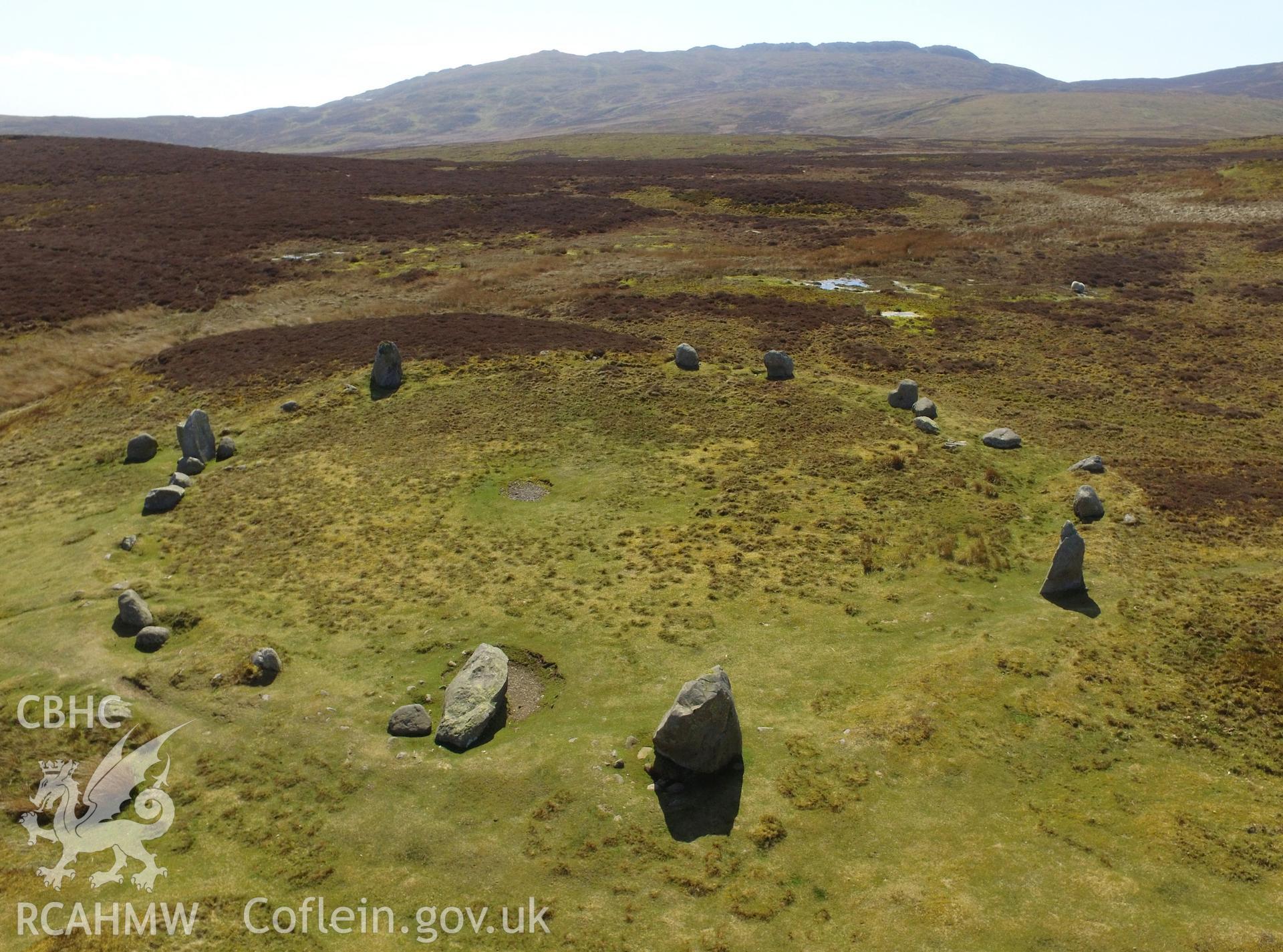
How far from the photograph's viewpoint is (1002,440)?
35344mm

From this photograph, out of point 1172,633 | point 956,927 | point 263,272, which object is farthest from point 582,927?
point 263,272

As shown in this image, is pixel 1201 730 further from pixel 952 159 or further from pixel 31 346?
pixel 952 159

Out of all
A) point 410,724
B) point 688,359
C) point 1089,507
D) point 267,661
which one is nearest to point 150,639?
point 267,661

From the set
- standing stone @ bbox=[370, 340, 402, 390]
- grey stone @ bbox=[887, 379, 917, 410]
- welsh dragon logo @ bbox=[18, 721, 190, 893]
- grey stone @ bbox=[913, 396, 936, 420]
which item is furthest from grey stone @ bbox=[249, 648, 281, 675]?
grey stone @ bbox=[887, 379, 917, 410]

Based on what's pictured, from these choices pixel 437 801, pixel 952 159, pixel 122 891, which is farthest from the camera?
pixel 952 159

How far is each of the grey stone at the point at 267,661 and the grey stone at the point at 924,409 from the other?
29522 mm

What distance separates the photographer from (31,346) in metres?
50.1

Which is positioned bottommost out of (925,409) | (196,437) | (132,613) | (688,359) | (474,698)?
(474,698)

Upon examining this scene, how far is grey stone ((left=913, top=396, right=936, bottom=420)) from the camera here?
124 feet

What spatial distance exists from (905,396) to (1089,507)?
11.6m

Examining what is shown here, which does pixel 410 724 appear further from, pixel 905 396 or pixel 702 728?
pixel 905 396

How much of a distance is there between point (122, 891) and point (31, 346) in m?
48.0

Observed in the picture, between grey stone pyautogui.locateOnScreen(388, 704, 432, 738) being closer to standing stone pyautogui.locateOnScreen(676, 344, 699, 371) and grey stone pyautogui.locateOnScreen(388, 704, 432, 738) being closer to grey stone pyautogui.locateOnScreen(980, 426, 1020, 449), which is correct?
grey stone pyautogui.locateOnScreen(980, 426, 1020, 449)

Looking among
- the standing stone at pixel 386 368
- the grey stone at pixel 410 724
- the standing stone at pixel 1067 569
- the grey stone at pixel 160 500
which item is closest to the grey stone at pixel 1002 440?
the standing stone at pixel 1067 569
